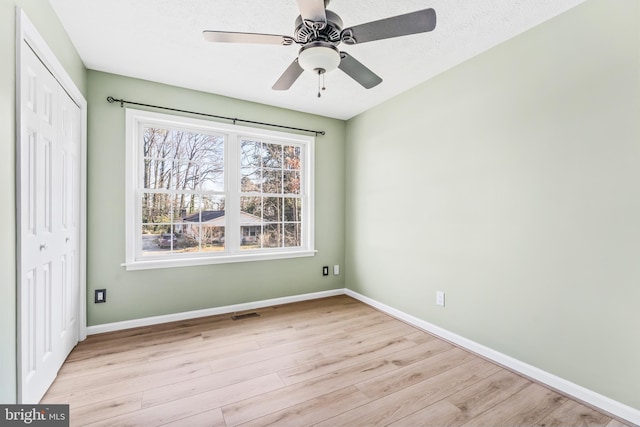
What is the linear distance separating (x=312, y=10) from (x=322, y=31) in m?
0.18

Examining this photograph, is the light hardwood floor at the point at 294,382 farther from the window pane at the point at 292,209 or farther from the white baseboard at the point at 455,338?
the window pane at the point at 292,209

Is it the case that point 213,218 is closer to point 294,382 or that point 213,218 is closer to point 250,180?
point 250,180

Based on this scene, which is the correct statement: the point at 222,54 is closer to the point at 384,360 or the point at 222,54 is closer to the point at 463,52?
Result: the point at 463,52

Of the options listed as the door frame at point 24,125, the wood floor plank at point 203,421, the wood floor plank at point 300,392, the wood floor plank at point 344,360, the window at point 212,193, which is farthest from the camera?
the window at point 212,193

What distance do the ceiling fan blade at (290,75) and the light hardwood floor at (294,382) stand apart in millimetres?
2132

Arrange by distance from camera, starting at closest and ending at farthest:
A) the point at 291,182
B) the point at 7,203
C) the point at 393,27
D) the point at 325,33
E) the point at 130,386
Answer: the point at 7,203, the point at 393,27, the point at 325,33, the point at 130,386, the point at 291,182

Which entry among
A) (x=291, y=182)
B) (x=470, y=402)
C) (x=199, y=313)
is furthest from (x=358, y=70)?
(x=199, y=313)

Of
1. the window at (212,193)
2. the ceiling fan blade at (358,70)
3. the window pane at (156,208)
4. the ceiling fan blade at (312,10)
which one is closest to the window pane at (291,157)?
the window at (212,193)

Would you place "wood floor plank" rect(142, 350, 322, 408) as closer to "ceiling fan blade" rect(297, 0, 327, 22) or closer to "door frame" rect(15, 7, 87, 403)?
"door frame" rect(15, 7, 87, 403)

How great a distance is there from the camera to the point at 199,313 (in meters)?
3.20

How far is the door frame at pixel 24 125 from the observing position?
145 centimetres

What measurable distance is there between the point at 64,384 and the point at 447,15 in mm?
3589

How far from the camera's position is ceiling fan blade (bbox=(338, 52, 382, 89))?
184 centimetres

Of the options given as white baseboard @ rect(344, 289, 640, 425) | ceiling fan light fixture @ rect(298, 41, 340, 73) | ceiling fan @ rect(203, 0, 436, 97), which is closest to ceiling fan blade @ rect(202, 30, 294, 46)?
ceiling fan @ rect(203, 0, 436, 97)
